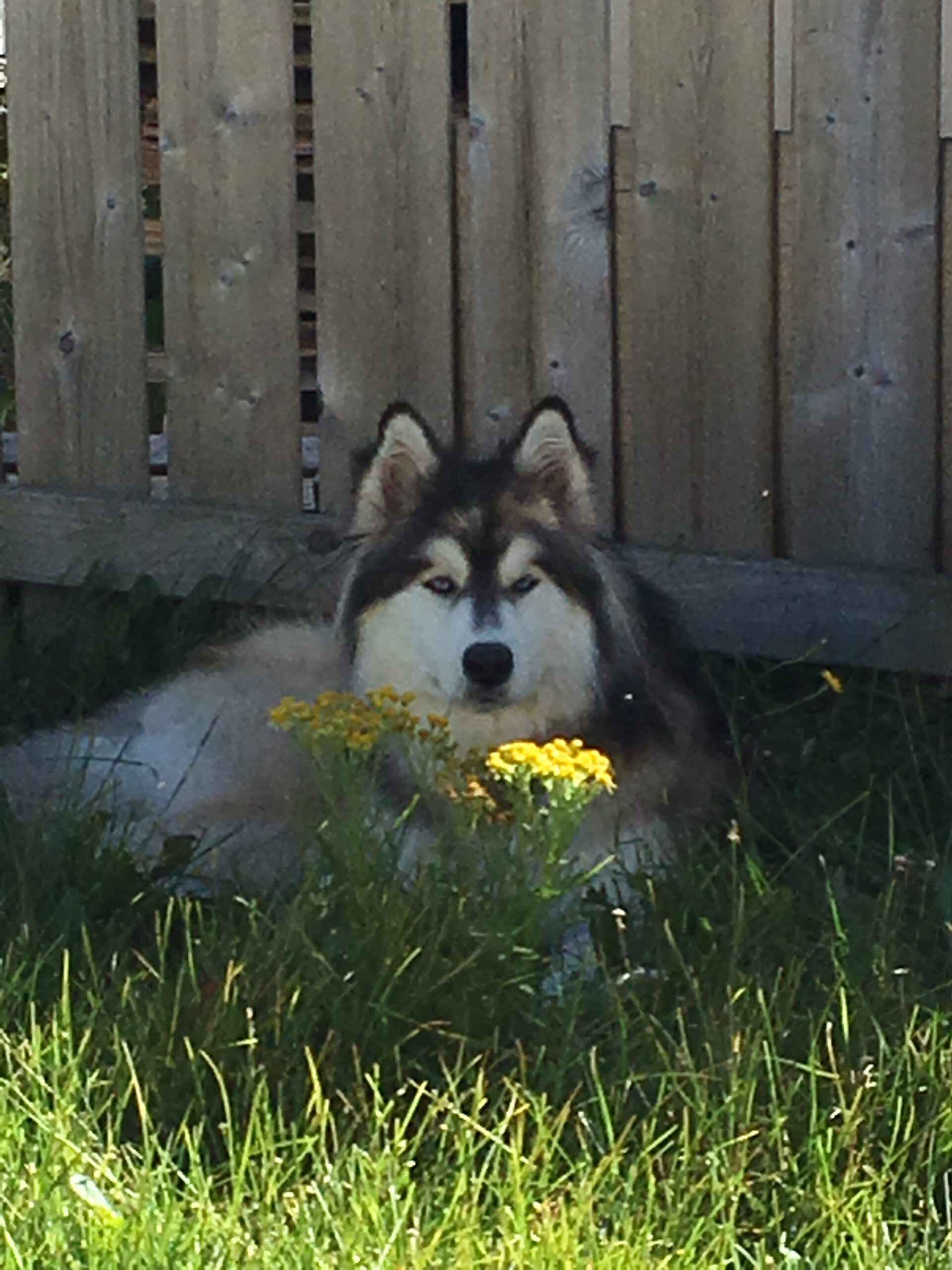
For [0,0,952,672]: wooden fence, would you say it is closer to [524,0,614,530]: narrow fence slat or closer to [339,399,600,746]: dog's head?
A: [524,0,614,530]: narrow fence slat

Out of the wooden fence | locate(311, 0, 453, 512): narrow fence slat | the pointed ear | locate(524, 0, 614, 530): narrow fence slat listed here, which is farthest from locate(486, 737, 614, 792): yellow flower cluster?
locate(311, 0, 453, 512): narrow fence slat

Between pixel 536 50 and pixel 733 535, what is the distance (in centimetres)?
129

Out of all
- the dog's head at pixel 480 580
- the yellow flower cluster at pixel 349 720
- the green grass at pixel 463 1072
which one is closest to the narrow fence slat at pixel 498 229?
the dog's head at pixel 480 580

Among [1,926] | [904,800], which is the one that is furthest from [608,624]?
[1,926]

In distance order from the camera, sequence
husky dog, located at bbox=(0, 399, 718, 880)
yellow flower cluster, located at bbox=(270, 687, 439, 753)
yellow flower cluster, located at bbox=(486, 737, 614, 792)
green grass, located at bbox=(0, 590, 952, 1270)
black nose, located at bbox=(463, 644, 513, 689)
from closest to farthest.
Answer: green grass, located at bbox=(0, 590, 952, 1270) → yellow flower cluster, located at bbox=(486, 737, 614, 792) → yellow flower cluster, located at bbox=(270, 687, 439, 753) → black nose, located at bbox=(463, 644, 513, 689) → husky dog, located at bbox=(0, 399, 718, 880)

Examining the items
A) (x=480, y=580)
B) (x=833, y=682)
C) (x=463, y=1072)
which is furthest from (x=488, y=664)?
(x=463, y=1072)

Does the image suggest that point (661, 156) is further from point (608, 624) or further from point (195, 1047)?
point (195, 1047)

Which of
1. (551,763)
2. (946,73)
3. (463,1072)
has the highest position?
(946,73)

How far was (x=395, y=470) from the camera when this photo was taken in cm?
428

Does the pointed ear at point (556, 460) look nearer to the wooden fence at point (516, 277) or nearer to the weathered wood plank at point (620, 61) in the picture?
the wooden fence at point (516, 277)

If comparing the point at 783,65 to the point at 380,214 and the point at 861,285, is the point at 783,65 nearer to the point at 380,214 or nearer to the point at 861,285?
the point at 861,285

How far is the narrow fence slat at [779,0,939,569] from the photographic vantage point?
494 centimetres

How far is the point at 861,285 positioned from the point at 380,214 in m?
1.22

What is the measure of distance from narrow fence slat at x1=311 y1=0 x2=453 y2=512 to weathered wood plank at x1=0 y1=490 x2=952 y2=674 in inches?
10.8
